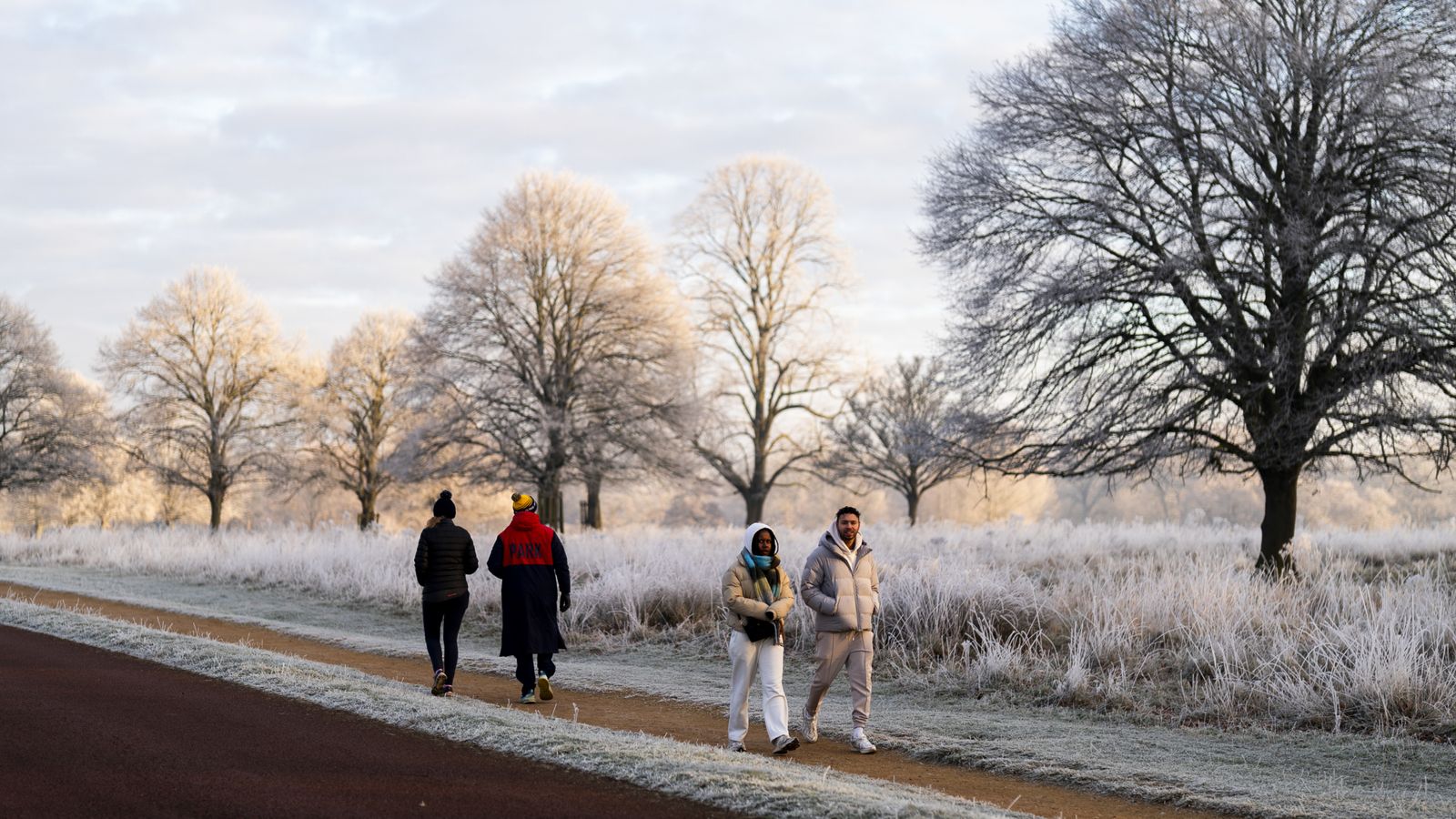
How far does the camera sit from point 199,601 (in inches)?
904

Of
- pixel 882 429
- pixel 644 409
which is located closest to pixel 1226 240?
pixel 644 409

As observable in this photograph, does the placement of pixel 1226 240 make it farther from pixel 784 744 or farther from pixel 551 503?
pixel 551 503

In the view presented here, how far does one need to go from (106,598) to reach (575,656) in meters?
11.2

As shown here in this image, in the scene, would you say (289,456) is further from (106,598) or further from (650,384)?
(106,598)

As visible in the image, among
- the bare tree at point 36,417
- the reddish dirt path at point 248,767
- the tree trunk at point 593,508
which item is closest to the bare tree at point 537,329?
the tree trunk at point 593,508

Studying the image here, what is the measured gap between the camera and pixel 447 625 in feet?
38.8

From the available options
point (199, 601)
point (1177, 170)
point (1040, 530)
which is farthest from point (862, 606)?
point (1040, 530)

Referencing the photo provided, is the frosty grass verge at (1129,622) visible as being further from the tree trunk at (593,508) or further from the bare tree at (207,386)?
the bare tree at (207,386)

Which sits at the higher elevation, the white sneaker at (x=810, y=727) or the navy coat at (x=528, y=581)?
the navy coat at (x=528, y=581)

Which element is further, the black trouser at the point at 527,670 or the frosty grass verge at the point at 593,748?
the black trouser at the point at 527,670

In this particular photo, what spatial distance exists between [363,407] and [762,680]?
45.6 metres

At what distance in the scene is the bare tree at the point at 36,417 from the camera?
46.7 metres

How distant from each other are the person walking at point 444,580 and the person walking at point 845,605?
3.71 m

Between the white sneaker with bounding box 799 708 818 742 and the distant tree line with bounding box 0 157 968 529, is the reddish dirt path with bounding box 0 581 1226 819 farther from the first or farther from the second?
the distant tree line with bounding box 0 157 968 529
